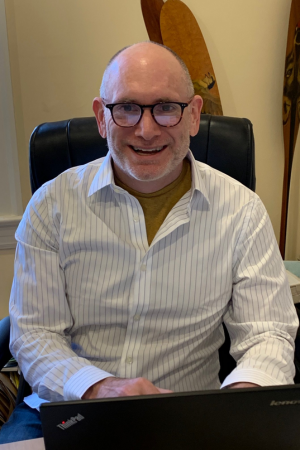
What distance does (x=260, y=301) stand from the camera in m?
1.00

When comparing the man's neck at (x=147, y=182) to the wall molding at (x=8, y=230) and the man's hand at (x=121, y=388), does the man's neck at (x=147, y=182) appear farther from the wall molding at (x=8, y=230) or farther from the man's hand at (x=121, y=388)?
the wall molding at (x=8, y=230)

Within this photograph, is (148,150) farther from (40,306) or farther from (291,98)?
(291,98)

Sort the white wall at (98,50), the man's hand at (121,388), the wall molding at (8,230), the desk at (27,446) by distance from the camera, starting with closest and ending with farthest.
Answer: the desk at (27,446) → the man's hand at (121,388) → the white wall at (98,50) → the wall molding at (8,230)

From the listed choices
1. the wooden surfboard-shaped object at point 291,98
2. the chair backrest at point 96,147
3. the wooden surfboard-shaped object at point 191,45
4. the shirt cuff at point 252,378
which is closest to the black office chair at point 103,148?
the chair backrest at point 96,147

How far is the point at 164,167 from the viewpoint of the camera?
1019 millimetres

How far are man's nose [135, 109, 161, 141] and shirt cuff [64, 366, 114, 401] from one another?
0.58 metres

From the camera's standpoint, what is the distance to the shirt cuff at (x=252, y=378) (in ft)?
2.79

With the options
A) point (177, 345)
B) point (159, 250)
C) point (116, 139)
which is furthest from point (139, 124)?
point (177, 345)

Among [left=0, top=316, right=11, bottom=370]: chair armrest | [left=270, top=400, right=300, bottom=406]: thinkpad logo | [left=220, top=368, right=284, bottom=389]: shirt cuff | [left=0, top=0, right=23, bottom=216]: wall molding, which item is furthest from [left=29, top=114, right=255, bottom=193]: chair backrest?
[left=270, top=400, right=300, bottom=406]: thinkpad logo

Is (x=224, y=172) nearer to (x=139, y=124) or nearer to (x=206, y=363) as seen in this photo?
(x=139, y=124)

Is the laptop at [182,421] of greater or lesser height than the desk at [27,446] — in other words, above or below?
above

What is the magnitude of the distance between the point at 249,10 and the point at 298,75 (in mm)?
384

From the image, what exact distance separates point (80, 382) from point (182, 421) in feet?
1.33

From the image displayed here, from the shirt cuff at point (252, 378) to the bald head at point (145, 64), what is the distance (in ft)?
2.30
